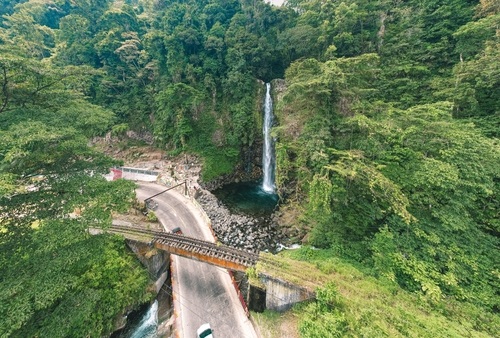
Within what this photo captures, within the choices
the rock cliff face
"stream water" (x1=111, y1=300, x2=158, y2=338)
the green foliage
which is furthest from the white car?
the rock cliff face

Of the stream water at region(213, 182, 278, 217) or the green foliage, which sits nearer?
the green foliage

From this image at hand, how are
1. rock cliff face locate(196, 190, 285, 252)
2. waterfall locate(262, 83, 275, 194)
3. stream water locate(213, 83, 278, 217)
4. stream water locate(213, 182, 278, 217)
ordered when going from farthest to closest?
1. waterfall locate(262, 83, 275, 194)
2. stream water locate(213, 83, 278, 217)
3. stream water locate(213, 182, 278, 217)
4. rock cliff face locate(196, 190, 285, 252)

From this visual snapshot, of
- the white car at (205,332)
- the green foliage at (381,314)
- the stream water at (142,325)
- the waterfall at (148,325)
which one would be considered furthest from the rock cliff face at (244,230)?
the green foliage at (381,314)

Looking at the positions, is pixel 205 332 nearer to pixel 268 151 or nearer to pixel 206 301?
pixel 206 301

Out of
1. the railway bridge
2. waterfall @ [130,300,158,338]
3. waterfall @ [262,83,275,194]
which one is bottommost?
waterfall @ [130,300,158,338]

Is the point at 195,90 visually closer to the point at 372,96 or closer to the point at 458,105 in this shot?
the point at 372,96

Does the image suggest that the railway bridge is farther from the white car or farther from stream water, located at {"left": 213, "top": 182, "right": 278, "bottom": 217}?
stream water, located at {"left": 213, "top": 182, "right": 278, "bottom": 217}

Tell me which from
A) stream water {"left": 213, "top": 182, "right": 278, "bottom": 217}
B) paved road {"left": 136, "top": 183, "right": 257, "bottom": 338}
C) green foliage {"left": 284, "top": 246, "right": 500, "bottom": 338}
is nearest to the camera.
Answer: green foliage {"left": 284, "top": 246, "right": 500, "bottom": 338}
